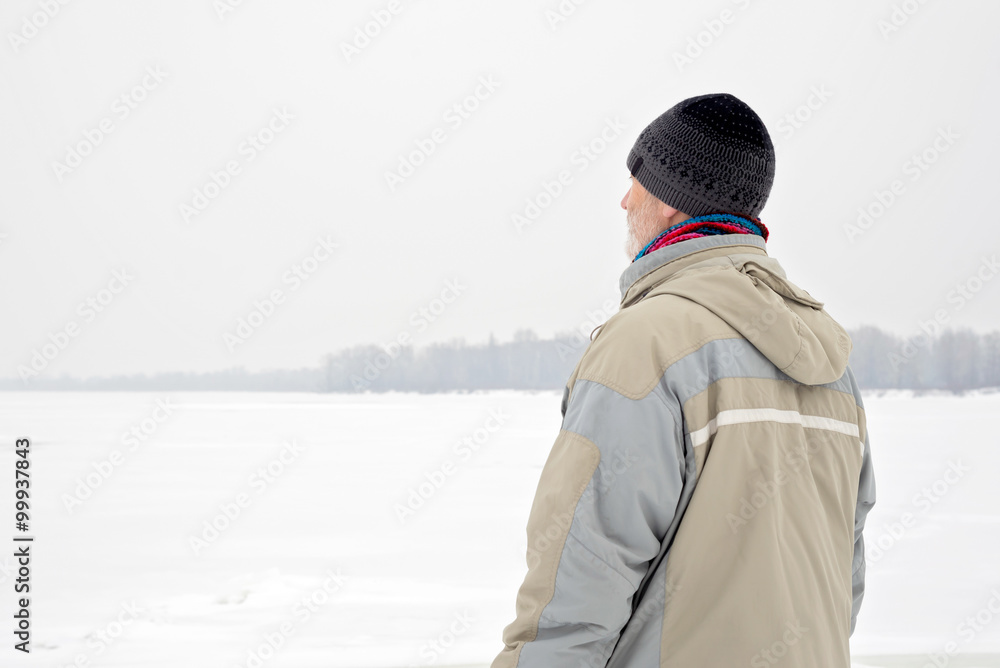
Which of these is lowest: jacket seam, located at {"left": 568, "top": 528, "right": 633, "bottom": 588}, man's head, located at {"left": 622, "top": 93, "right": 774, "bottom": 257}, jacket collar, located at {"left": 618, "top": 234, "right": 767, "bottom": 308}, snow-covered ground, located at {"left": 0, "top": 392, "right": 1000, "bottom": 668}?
snow-covered ground, located at {"left": 0, "top": 392, "right": 1000, "bottom": 668}

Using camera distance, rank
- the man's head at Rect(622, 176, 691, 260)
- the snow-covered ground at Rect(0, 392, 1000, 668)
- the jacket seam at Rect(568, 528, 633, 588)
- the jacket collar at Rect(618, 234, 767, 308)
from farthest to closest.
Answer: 1. the snow-covered ground at Rect(0, 392, 1000, 668)
2. the man's head at Rect(622, 176, 691, 260)
3. the jacket collar at Rect(618, 234, 767, 308)
4. the jacket seam at Rect(568, 528, 633, 588)

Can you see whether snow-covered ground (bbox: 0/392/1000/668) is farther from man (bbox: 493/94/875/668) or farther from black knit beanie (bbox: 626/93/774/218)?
black knit beanie (bbox: 626/93/774/218)

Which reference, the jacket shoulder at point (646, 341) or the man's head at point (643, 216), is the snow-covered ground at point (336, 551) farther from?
the jacket shoulder at point (646, 341)

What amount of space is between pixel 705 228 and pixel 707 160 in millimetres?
88

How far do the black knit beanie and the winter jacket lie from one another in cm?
13

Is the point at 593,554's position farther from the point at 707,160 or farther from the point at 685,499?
the point at 707,160

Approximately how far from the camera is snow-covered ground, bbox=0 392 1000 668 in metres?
3.01

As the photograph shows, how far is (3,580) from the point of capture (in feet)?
12.3

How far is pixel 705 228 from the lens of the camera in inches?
35.7

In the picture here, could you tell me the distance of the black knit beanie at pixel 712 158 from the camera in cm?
91

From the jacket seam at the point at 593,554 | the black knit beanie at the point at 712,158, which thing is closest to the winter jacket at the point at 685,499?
the jacket seam at the point at 593,554

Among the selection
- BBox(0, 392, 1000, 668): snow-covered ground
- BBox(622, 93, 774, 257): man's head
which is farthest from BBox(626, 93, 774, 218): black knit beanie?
BBox(0, 392, 1000, 668): snow-covered ground

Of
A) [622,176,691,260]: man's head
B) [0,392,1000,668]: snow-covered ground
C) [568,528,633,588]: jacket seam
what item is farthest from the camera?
[0,392,1000,668]: snow-covered ground

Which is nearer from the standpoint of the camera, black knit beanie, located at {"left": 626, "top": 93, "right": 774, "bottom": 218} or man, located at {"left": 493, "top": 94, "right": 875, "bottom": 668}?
man, located at {"left": 493, "top": 94, "right": 875, "bottom": 668}
